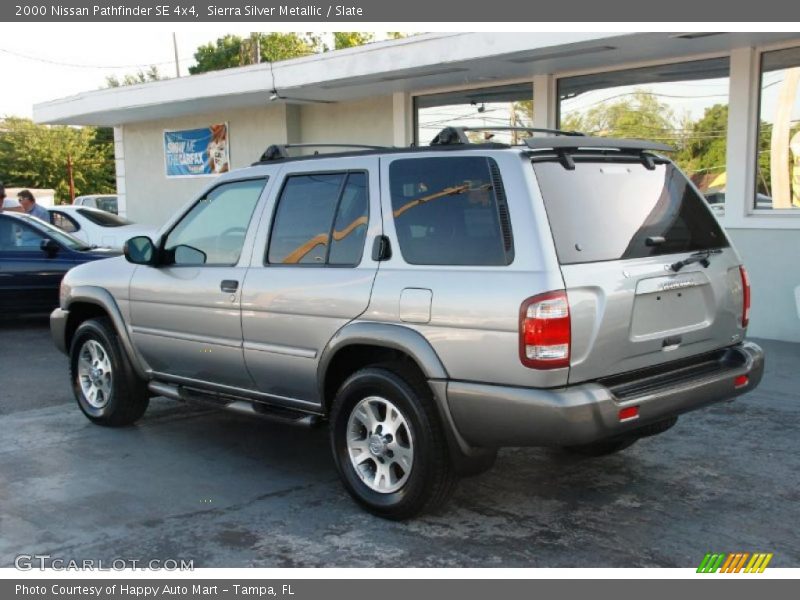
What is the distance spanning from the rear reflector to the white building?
17.7 ft

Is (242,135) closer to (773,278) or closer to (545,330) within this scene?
(773,278)

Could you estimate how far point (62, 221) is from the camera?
15859 mm

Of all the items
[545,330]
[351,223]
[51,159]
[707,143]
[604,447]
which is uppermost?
[51,159]

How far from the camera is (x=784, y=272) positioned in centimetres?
903

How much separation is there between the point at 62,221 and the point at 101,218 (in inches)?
27.5

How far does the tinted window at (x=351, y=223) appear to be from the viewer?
4.73m

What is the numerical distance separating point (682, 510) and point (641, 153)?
195cm

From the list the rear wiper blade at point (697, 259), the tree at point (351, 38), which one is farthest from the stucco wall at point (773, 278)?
the tree at point (351, 38)

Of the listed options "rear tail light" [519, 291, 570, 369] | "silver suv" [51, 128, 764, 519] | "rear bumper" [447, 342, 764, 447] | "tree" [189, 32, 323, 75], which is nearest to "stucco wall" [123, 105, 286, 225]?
"silver suv" [51, 128, 764, 519]

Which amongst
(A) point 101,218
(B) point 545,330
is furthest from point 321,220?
(A) point 101,218

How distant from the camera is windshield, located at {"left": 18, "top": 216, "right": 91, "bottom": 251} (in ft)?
37.3

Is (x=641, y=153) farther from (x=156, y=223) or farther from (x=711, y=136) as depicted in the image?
(x=156, y=223)

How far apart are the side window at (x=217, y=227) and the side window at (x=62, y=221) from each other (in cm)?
1063
